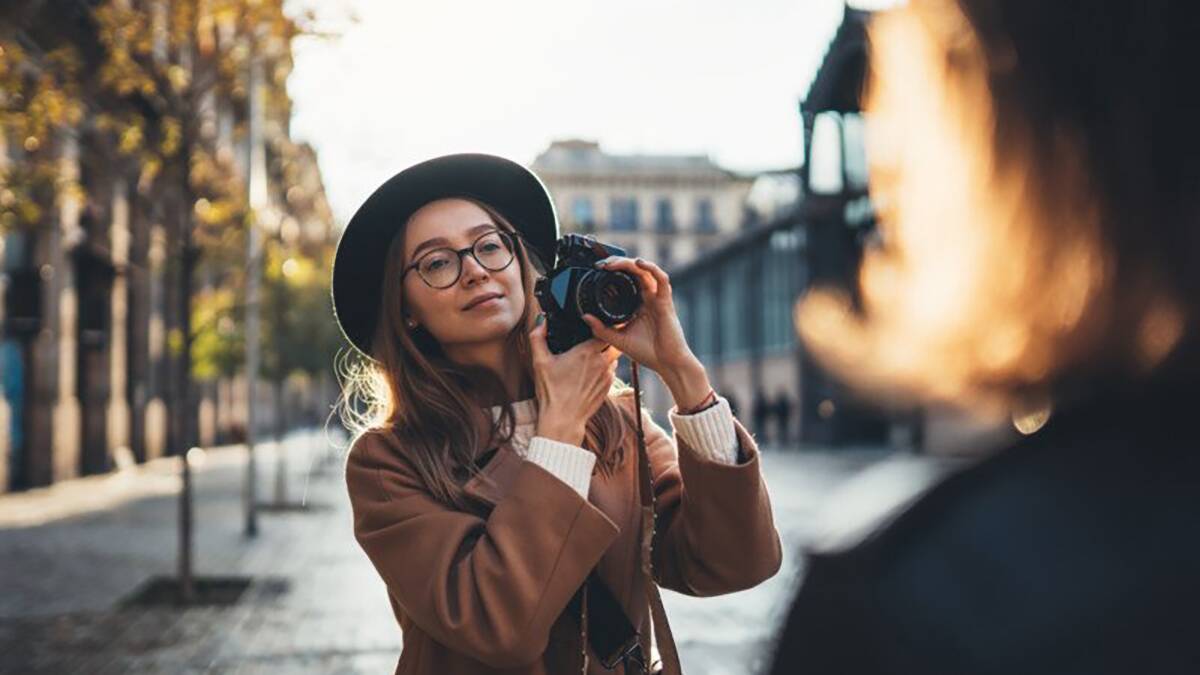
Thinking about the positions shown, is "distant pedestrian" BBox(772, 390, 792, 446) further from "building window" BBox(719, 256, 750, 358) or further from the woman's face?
the woman's face

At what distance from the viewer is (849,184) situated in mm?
1033

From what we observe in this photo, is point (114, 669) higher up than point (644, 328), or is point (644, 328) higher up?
point (644, 328)

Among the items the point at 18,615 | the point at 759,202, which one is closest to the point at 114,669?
the point at 18,615

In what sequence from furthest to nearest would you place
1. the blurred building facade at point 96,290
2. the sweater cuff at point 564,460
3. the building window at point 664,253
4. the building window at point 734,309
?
the building window at point 664,253 → the building window at point 734,309 → the blurred building facade at point 96,290 → the sweater cuff at point 564,460

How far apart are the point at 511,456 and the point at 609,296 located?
1.09ft

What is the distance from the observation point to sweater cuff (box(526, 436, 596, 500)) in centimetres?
181

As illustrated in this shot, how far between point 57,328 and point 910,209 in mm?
22550

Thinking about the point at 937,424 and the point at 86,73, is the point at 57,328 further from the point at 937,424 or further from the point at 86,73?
the point at 937,424

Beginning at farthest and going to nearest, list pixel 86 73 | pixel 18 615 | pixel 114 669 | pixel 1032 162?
1. pixel 86 73
2. pixel 18 615
3. pixel 114 669
4. pixel 1032 162

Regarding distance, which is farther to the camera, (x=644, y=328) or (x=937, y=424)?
(x=644, y=328)

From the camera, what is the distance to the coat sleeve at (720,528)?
1861 millimetres

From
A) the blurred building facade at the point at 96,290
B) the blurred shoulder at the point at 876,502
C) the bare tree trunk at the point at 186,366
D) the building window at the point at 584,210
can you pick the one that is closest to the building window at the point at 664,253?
the building window at the point at 584,210

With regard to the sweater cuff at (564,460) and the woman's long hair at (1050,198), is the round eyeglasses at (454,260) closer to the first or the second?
the sweater cuff at (564,460)

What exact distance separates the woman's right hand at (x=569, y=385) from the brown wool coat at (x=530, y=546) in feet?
0.28
